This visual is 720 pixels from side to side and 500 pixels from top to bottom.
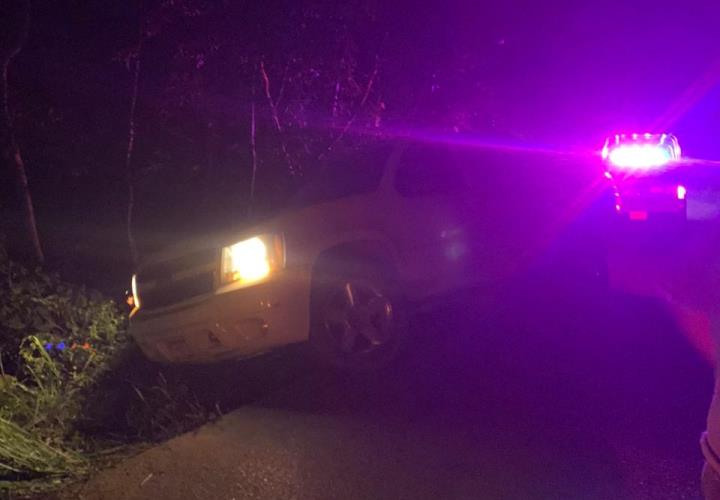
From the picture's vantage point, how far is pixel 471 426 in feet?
14.3

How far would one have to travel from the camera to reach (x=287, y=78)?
7875 mm

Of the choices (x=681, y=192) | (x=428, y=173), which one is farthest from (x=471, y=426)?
(x=681, y=192)

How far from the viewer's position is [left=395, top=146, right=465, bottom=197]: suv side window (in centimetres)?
588

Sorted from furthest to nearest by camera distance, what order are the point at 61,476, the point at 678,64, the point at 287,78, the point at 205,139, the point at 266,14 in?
the point at 678,64 < the point at 205,139 < the point at 287,78 < the point at 266,14 < the point at 61,476

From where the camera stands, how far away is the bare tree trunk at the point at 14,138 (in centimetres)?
664

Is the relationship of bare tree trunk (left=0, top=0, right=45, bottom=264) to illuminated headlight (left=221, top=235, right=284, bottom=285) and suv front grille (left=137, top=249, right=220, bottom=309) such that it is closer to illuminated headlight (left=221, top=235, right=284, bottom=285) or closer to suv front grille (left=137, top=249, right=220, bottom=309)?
suv front grille (left=137, top=249, right=220, bottom=309)

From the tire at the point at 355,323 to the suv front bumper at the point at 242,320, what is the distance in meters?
0.23

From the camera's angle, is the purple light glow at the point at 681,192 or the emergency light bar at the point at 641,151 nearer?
the purple light glow at the point at 681,192

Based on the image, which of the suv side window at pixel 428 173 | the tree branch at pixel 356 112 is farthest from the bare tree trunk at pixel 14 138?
the suv side window at pixel 428 173

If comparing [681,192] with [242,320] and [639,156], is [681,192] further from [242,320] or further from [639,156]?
[242,320]

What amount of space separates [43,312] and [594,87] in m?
10.6

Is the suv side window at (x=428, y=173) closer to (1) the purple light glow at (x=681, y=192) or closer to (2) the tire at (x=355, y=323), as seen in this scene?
(2) the tire at (x=355, y=323)

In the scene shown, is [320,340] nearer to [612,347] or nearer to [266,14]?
[612,347]

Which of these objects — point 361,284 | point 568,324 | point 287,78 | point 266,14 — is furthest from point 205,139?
point 568,324
